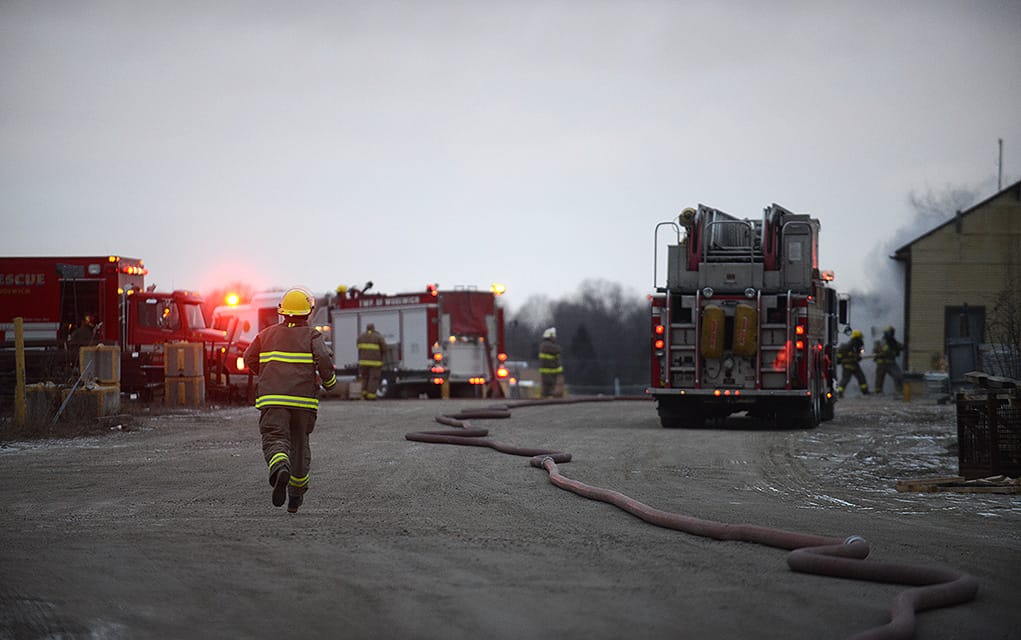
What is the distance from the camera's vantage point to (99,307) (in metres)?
26.2

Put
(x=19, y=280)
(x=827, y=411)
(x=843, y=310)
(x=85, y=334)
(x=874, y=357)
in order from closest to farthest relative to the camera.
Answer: (x=827, y=411), (x=843, y=310), (x=85, y=334), (x=19, y=280), (x=874, y=357)

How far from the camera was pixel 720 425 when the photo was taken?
22.1 meters

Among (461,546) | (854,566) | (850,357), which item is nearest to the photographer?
(854,566)

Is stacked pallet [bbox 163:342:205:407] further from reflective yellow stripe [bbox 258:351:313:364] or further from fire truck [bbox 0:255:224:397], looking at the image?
reflective yellow stripe [bbox 258:351:313:364]

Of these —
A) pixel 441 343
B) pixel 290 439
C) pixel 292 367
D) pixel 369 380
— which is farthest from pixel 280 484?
pixel 441 343

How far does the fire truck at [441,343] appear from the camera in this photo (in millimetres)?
32750

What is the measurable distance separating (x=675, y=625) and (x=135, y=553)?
3651 millimetres

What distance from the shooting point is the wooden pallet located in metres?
11.5

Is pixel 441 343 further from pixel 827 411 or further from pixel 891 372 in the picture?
pixel 891 372

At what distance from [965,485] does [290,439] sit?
634 centimetres

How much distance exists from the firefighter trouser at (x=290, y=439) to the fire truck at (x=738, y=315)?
1100 cm

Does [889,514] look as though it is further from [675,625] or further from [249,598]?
[249,598]

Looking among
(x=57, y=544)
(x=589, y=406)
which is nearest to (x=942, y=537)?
(x=57, y=544)

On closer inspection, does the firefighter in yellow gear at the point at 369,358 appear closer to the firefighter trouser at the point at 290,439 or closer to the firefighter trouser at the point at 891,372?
the firefighter trouser at the point at 891,372
